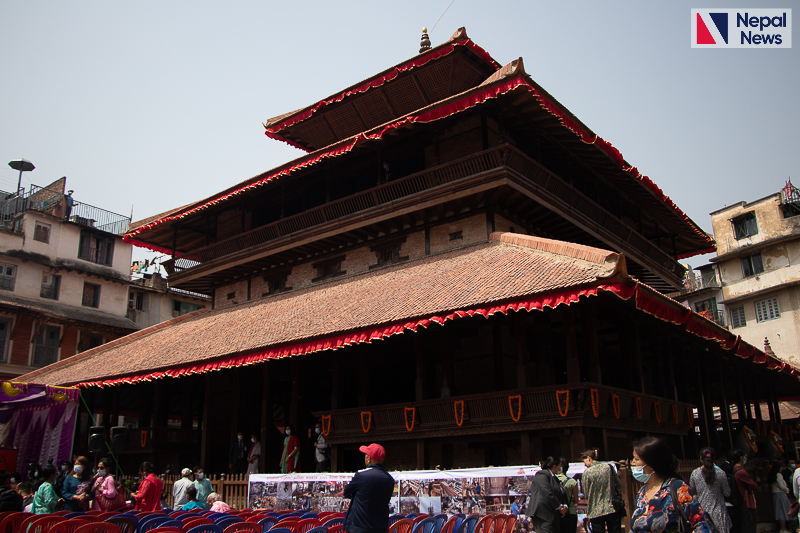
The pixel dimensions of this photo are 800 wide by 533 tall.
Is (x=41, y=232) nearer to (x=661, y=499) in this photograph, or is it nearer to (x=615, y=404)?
(x=615, y=404)

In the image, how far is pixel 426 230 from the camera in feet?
65.3

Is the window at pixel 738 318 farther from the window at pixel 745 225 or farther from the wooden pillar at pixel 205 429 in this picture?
the wooden pillar at pixel 205 429

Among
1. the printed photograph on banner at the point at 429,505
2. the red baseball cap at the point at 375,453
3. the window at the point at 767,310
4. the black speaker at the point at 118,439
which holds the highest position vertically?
the window at the point at 767,310

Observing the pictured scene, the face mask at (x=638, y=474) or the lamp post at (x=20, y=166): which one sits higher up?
the lamp post at (x=20, y=166)

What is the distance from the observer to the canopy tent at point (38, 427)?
17984 mm

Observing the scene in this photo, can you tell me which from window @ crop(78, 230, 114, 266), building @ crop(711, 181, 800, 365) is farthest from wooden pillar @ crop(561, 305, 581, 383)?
building @ crop(711, 181, 800, 365)

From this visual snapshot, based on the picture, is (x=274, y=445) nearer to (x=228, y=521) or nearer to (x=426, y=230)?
(x=426, y=230)

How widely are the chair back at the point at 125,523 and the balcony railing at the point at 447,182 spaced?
12.6 metres

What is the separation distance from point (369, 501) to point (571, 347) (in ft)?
27.3

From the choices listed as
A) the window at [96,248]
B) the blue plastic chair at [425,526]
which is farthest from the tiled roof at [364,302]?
the window at [96,248]

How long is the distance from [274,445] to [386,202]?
9.81 m

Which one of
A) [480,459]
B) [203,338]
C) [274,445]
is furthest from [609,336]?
[203,338]

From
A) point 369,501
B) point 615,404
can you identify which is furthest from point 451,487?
point 615,404

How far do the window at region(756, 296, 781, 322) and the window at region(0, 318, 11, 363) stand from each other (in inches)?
1797
